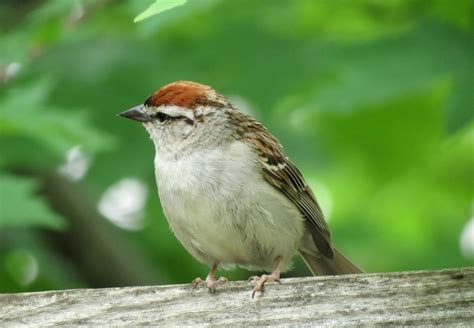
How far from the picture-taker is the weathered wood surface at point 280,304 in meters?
3.22

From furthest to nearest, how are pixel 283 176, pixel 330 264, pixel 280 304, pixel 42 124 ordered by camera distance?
1. pixel 330 264
2. pixel 283 176
3. pixel 42 124
4. pixel 280 304

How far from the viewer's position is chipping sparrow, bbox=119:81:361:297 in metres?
4.23

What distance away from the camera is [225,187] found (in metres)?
4.22

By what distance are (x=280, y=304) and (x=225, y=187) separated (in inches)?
39.9

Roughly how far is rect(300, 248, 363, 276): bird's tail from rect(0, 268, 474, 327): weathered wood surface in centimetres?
150

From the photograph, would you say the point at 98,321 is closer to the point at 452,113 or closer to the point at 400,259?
the point at 452,113

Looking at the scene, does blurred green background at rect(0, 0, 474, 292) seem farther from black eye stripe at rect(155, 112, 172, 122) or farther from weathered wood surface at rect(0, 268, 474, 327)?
weathered wood surface at rect(0, 268, 474, 327)

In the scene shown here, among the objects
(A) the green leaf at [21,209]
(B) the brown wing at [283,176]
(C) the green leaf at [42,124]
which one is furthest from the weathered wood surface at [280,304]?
(B) the brown wing at [283,176]

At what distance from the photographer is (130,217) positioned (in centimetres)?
620

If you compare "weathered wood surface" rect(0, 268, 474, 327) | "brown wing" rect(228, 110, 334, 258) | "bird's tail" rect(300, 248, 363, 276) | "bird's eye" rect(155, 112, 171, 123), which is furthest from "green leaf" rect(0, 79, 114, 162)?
"bird's tail" rect(300, 248, 363, 276)

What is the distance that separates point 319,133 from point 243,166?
1.93 metres

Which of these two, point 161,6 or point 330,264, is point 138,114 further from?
point 161,6

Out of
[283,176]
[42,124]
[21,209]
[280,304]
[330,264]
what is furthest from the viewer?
[330,264]

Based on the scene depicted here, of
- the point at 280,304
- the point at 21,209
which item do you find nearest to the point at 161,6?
the point at 280,304
